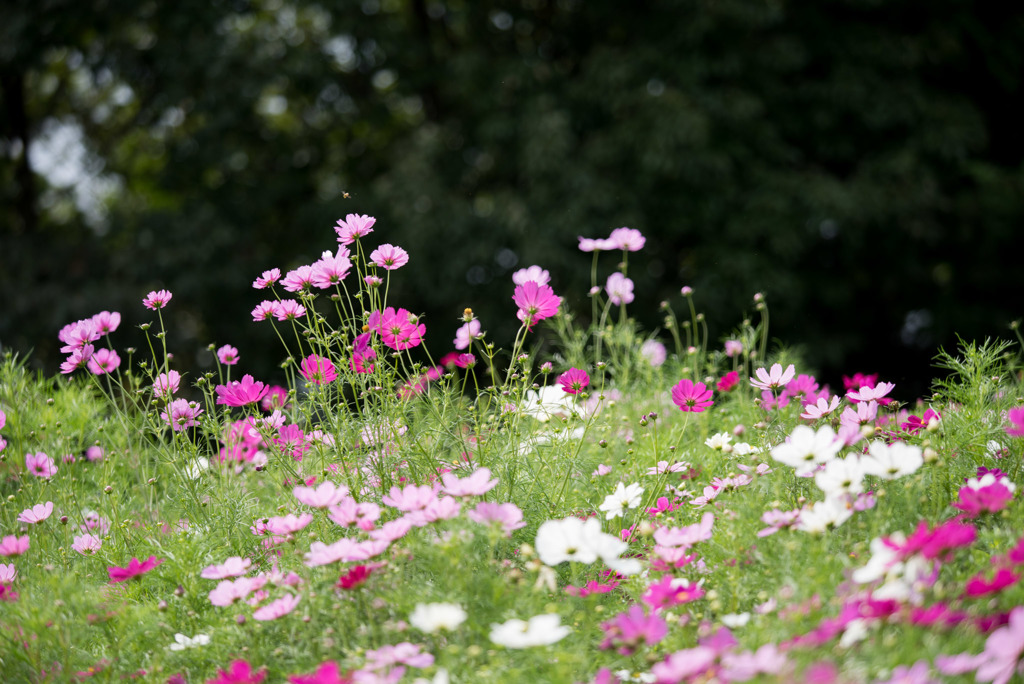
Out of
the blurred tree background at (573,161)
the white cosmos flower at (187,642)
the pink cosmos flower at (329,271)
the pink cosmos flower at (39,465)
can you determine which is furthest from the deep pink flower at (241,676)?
the blurred tree background at (573,161)

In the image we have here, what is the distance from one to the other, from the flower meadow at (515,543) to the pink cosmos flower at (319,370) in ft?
0.04

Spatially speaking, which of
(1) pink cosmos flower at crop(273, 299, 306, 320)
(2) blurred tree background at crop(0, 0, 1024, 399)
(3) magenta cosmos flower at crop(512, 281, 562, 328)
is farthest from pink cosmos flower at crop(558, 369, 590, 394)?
(2) blurred tree background at crop(0, 0, 1024, 399)

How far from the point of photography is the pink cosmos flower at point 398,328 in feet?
5.32

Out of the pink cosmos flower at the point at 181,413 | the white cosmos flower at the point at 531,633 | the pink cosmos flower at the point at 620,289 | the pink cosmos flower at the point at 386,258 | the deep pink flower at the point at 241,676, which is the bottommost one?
the white cosmos flower at the point at 531,633

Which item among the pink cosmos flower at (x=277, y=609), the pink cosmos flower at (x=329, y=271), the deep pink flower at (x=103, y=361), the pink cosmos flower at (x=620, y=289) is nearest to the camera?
the pink cosmos flower at (x=277, y=609)

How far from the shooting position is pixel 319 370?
1639 millimetres

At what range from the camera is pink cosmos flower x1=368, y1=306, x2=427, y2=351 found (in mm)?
1620

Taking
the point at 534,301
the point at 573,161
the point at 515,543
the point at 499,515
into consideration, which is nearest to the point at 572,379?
the point at 534,301

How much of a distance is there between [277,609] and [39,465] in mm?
1075

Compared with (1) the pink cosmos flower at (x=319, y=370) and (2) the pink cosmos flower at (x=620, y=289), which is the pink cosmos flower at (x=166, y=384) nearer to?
(1) the pink cosmos flower at (x=319, y=370)

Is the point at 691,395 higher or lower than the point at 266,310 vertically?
lower

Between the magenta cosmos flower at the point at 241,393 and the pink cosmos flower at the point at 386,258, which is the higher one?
the pink cosmos flower at the point at 386,258

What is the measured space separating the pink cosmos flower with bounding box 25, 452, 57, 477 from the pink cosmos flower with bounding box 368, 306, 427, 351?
0.94 metres

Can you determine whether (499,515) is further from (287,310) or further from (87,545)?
(87,545)
